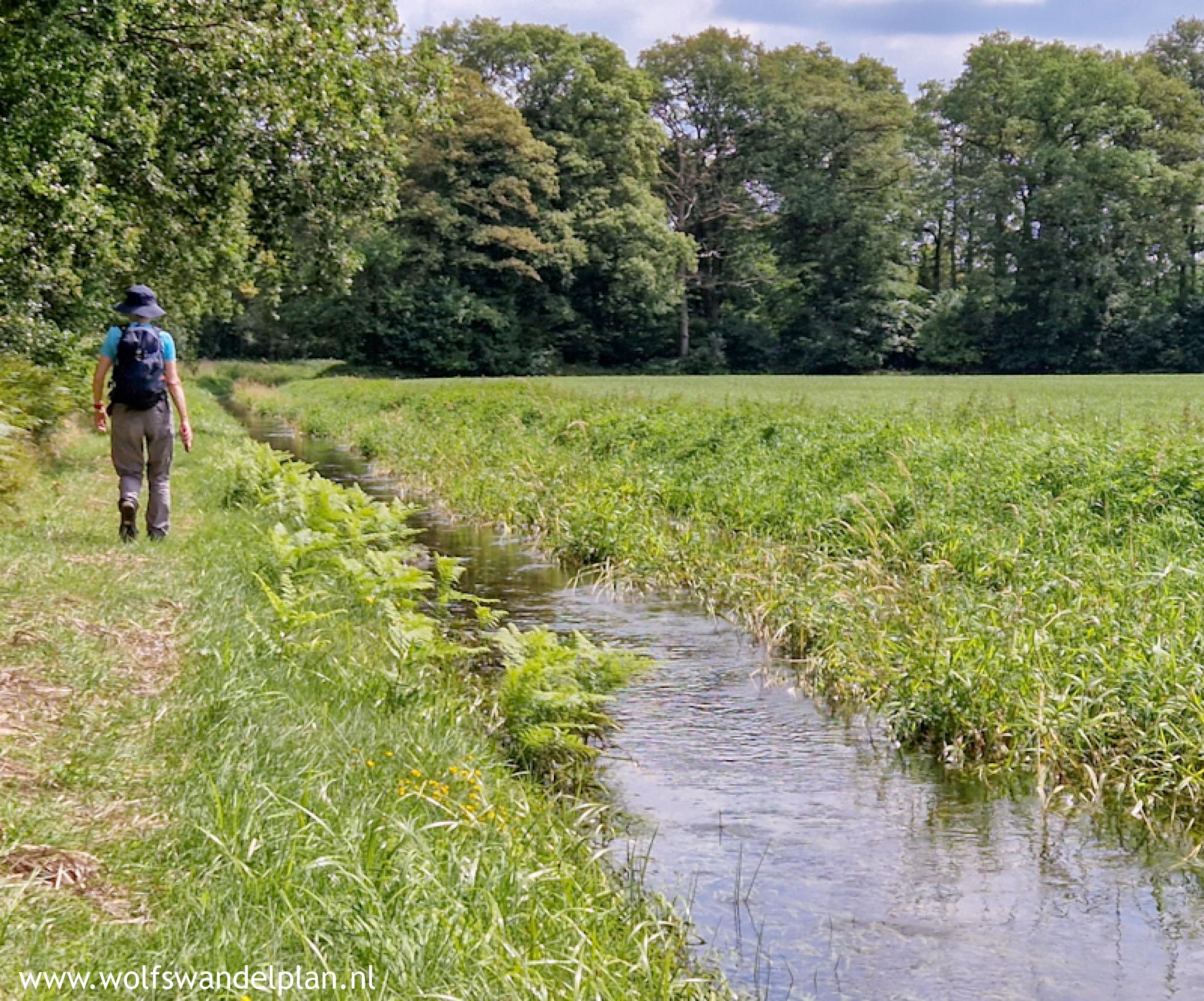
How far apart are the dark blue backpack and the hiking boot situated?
0.82m

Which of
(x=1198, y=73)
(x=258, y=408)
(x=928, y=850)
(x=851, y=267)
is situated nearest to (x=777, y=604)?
(x=928, y=850)

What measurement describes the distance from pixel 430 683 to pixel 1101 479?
6.90 m

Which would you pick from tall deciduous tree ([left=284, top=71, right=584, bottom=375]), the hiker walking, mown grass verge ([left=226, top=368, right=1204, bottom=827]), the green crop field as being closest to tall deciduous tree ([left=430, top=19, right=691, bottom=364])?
tall deciduous tree ([left=284, top=71, right=584, bottom=375])

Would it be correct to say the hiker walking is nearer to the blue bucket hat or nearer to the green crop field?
the blue bucket hat

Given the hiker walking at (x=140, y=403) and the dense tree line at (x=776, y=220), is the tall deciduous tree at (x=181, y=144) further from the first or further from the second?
the dense tree line at (x=776, y=220)

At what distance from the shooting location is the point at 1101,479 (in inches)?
439

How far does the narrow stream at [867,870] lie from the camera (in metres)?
4.46

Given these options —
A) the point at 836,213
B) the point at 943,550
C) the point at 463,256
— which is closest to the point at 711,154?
the point at 836,213

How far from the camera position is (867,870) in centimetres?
533

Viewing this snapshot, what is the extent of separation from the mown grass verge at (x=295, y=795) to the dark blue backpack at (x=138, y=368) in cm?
130

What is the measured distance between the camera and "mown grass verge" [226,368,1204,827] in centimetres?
657

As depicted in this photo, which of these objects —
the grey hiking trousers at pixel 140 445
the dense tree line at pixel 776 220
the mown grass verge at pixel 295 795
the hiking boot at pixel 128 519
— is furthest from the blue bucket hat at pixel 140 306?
the dense tree line at pixel 776 220

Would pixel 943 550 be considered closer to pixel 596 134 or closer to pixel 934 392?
pixel 934 392

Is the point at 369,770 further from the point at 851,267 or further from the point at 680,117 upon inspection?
the point at 680,117
